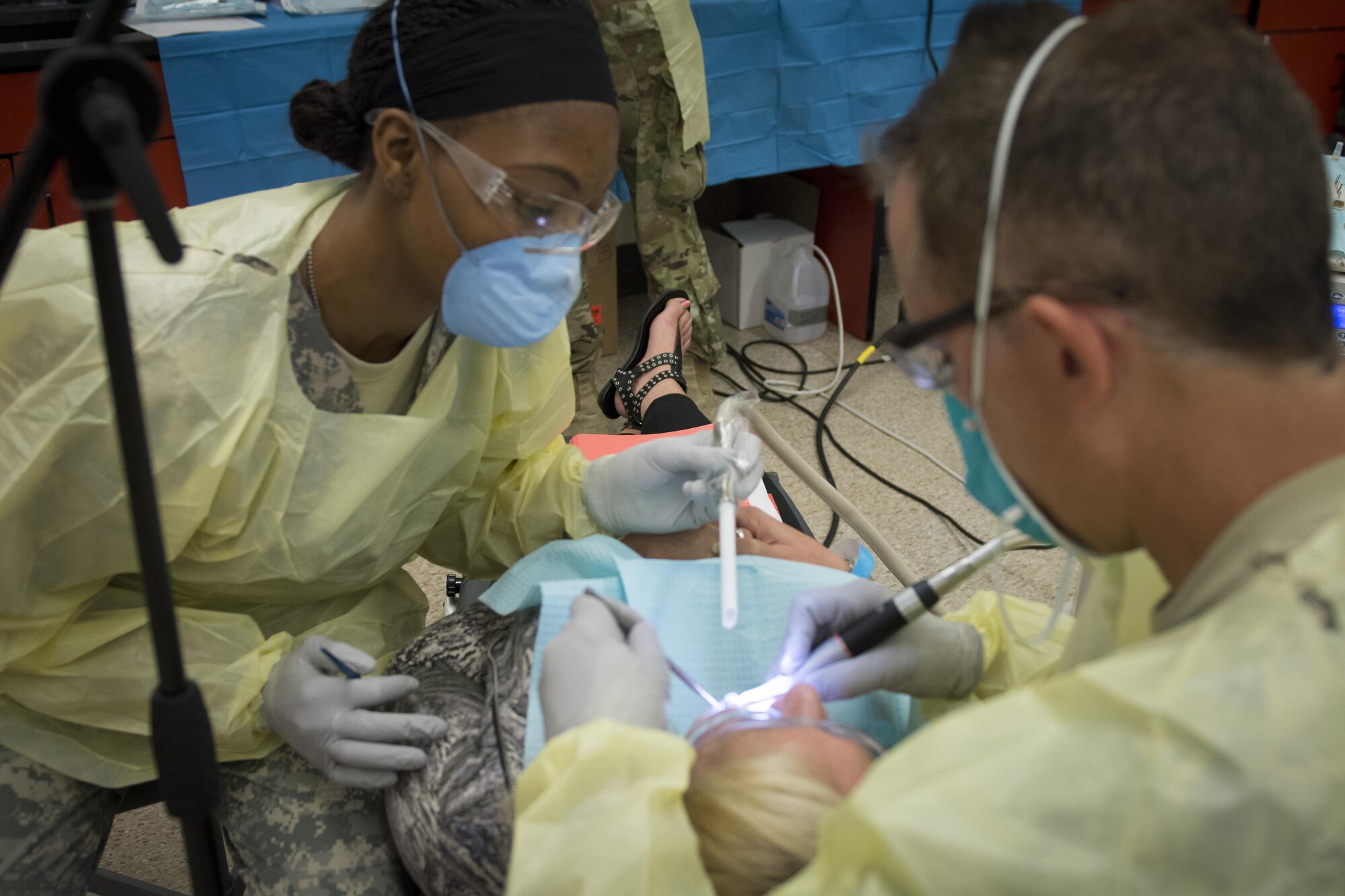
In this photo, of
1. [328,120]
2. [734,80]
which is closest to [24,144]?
[328,120]

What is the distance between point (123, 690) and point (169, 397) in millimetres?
343

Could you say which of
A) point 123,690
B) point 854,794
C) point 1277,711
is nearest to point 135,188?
point 854,794

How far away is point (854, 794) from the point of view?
24.5 inches

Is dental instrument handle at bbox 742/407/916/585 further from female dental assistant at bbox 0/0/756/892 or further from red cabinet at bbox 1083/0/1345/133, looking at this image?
red cabinet at bbox 1083/0/1345/133

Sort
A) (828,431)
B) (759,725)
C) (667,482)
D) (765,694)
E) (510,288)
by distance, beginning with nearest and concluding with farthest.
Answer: (759,725) < (765,694) < (510,288) < (667,482) < (828,431)

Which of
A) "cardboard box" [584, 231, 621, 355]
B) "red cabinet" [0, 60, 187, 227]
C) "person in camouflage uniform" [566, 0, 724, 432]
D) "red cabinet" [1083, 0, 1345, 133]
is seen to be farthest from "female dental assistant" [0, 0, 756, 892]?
"red cabinet" [1083, 0, 1345, 133]

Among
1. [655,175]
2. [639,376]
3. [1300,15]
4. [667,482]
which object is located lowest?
→ [639,376]

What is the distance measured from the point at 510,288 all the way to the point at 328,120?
298mm

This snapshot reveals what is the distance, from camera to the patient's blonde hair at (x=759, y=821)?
0.75m

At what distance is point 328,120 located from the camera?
1139mm

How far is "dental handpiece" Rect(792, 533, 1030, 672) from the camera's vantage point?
100 cm

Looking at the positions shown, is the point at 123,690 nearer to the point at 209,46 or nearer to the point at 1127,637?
the point at 1127,637

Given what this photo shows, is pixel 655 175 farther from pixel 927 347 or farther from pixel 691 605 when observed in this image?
pixel 927 347

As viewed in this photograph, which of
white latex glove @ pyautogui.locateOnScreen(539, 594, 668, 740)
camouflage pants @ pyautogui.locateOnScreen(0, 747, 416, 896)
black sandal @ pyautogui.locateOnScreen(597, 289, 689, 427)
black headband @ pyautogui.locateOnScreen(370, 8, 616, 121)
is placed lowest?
camouflage pants @ pyautogui.locateOnScreen(0, 747, 416, 896)
